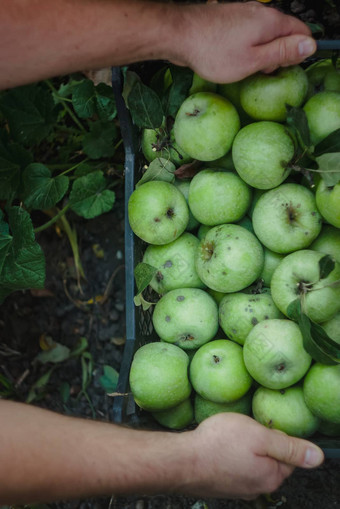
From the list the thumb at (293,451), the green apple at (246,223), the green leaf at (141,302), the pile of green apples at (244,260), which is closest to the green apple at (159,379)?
the pile of green apples at (244,260)

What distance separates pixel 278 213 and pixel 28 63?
0.77 m

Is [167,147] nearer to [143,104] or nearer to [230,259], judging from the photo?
[143,104]

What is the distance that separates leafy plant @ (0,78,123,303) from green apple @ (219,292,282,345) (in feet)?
2.04

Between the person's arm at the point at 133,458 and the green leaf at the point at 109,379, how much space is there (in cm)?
94

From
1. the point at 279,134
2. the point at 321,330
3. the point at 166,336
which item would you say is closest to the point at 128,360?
the point at 166,336

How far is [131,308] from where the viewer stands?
1475 mm

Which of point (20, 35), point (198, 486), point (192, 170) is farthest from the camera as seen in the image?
point (192, 170)

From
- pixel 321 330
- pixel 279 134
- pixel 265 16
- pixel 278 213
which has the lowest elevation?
pixel 321 330

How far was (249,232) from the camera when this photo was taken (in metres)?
1.41

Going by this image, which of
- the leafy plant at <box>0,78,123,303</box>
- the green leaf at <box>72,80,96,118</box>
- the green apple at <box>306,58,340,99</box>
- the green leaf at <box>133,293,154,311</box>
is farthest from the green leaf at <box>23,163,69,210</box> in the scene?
the green apple at <box>306,58,340,99</box>

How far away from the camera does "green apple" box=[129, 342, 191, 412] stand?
4.41ft

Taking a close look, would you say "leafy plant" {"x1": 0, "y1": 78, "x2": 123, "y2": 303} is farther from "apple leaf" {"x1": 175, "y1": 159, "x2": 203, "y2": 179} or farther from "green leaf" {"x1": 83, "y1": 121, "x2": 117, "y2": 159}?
"apple leaf" {"x1": 175, "y1": 159, "x2": 203, "y2": 179}

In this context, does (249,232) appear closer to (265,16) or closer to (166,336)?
(166,336)

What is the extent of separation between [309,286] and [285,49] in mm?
579
